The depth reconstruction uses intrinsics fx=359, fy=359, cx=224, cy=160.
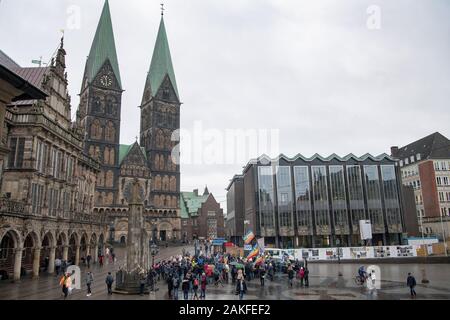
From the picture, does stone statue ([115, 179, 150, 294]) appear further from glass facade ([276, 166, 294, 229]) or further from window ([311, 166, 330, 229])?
window ([311, 166, 330, 229])

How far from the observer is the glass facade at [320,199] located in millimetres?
62656

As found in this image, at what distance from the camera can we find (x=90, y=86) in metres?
91.6

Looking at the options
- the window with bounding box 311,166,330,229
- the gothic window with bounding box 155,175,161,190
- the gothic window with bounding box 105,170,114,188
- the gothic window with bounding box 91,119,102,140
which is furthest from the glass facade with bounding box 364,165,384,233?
the gothic window with bounding box 91,119,102,140

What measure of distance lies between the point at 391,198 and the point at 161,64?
2877 inches

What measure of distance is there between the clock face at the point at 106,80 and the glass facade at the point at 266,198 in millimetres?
51760

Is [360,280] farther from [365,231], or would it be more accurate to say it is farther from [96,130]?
[96,130]

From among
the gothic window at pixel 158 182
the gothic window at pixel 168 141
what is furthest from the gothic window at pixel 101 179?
the gothic window at pixel 168 141

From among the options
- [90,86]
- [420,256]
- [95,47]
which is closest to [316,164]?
[420,256]

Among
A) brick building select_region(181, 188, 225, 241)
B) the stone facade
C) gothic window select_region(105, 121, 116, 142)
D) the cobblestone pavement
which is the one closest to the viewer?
the cobblestone pavement

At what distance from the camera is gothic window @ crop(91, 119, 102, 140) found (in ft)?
290

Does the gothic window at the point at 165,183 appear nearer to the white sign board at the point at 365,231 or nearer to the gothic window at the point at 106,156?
Result: the gothic window at the point at 106,156

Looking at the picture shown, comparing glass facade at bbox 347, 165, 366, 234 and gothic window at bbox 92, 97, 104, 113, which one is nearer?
glass facade at bbox 347, 165, 366, 234

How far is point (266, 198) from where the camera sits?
2499 inches

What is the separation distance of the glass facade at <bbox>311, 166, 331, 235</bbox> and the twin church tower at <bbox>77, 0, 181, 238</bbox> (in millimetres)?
42685
